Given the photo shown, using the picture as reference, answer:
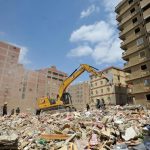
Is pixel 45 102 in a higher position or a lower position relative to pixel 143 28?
lower

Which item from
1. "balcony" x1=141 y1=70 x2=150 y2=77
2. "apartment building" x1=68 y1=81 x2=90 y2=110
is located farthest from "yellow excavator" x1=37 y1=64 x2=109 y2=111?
"apartment building" x1=68 y1=81 x2=90 y2=110

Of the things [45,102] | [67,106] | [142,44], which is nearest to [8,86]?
[45,102]

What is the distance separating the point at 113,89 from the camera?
1759 inches

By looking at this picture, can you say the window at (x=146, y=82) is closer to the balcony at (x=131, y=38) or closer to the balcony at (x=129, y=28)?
the balcony at (x=131, y=38)

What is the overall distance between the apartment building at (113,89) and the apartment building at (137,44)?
43.5 ft

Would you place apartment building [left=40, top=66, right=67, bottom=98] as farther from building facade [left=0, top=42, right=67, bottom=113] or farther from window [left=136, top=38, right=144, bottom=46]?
window [left=136, top=38, right=144, bottom=46]

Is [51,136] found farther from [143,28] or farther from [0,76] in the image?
[0,76]

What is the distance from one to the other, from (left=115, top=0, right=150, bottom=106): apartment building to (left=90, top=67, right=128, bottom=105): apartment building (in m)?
13.2

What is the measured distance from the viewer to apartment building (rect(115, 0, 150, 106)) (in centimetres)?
2617

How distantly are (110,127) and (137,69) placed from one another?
21.4 metres

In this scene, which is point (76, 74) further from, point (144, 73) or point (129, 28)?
point (129, 28)

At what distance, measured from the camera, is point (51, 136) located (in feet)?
25.2

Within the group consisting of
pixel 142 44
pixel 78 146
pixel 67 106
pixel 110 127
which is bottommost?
pixel 78 146

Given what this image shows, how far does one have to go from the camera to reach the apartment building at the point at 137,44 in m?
26.2
